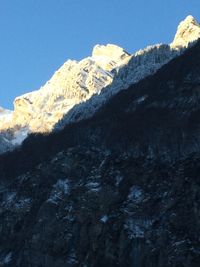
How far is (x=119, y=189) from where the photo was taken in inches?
5389

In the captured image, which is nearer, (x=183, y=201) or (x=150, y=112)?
(x=183, y=201)

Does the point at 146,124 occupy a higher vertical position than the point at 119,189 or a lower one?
higher

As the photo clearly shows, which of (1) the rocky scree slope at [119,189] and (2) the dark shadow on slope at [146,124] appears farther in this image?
(2) the dark shadow on slope at [146,124]

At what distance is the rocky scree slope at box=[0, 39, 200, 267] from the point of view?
4747 inches

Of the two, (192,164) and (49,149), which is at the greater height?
(49,149)

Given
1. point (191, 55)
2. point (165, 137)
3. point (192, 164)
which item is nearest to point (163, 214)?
point (192, 164)

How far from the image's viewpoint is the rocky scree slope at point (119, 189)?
396ft

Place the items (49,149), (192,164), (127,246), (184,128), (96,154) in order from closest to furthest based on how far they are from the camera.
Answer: (127,246) < (192,164) < (184,128) < (96,154) < (49,149)

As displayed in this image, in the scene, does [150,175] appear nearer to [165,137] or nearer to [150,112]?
[165,137]

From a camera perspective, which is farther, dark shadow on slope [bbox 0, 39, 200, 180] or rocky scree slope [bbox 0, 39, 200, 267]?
dark shadow on slope [bbox 0, 39, 200, 180]

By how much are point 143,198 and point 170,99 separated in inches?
1427

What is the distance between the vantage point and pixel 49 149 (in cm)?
17412

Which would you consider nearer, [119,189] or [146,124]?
[119,189]

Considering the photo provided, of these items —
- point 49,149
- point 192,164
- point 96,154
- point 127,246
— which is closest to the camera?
point 127,246
